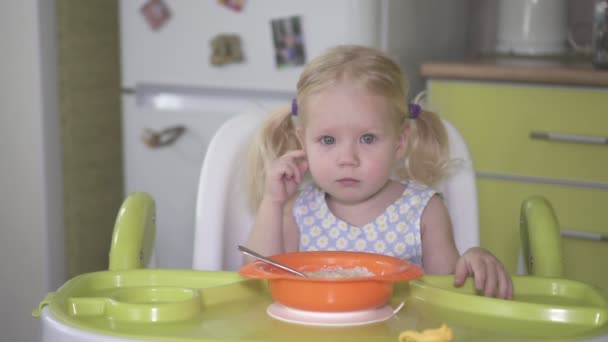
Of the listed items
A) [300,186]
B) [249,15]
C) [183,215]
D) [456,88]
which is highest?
[249,15]

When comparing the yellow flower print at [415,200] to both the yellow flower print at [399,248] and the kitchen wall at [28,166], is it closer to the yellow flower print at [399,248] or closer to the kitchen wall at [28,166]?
the yellow flower print at [399,248]

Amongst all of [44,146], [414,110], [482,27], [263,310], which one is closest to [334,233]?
[414,110]

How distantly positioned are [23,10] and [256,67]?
→ 562mm

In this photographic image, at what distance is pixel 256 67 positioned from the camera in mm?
2129

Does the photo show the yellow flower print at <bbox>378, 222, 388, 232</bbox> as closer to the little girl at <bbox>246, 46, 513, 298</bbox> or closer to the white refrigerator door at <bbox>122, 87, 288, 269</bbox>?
the little girl at <bbox>246, 46, 513, 298</bbox>

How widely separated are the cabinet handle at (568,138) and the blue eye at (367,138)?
78 cm

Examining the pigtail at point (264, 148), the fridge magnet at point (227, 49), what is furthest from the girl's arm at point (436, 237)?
the fridge magnet at point (227, 49)

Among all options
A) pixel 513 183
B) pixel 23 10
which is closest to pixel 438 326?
pixel 513 183

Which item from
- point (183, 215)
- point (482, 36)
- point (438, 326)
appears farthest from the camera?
point (482, 36)

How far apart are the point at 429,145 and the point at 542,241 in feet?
1.00

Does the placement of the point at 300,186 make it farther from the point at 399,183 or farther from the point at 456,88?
the point at 456,88

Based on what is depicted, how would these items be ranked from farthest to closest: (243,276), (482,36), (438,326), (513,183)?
(482,36) < (513,183) < (243,276) < (438,326)

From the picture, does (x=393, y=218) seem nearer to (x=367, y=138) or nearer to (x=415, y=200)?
(x=415, y=200)

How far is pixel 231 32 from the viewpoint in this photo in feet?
7.00
